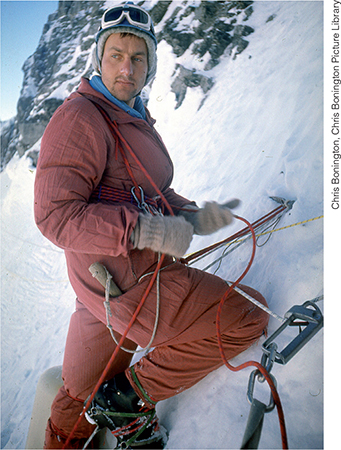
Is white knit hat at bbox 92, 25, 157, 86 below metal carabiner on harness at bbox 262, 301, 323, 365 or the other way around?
the other way around

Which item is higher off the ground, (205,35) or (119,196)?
(205,35)

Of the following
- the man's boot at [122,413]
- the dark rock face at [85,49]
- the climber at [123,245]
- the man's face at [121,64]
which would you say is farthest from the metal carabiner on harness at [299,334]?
the dark rock face at [85,49]

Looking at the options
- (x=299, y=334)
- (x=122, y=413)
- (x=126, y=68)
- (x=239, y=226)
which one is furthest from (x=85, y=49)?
(x=299, y=334)

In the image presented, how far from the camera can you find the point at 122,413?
1619 millimetres

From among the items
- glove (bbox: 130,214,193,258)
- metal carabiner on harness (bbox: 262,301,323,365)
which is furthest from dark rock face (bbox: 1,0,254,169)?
metal carabiner on harness (bbox: 262,301,323,365)

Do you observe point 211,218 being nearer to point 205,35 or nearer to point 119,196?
point 119,196

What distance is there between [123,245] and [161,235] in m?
0.16

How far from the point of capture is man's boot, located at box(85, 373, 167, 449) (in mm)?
1627

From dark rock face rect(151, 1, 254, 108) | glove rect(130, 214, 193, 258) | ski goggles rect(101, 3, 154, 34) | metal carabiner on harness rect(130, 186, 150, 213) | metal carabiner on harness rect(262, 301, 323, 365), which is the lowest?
metal carabiner on harness rect(262, 301, 323, 365)

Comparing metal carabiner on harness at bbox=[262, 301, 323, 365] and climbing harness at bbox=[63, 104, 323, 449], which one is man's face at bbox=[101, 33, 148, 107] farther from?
metal carabiner on harness at bbox=[262, 301, 323, 365]

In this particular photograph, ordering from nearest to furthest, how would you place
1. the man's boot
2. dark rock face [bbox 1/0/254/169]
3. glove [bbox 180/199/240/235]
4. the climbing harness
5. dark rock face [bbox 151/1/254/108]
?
the climbing harness < the man's boot < glove [bbox 180/199/240/235] < dark rock face [bbox 151/1/254/108] < dark rock face [bbox 1/0/254/169]

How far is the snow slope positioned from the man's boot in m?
0.22

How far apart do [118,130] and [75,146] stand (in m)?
0.28
